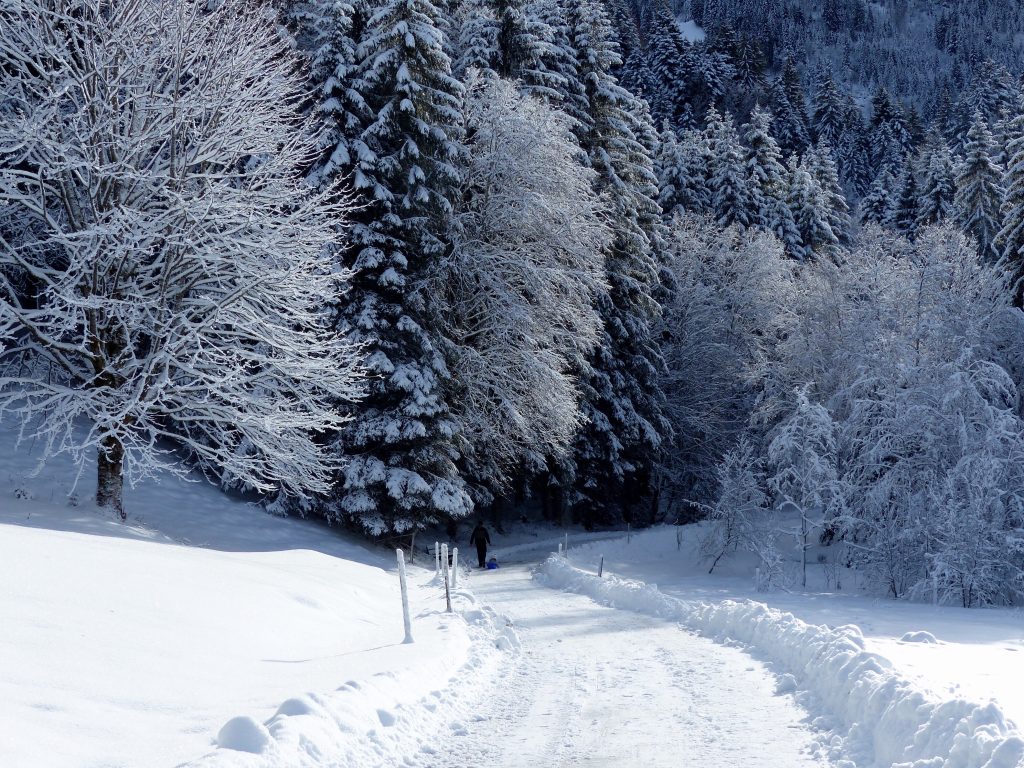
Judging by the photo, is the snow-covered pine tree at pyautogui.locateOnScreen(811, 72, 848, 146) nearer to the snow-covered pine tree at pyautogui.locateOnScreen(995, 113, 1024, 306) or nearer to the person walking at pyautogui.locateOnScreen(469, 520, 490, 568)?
the snow-covered pine tree at pyautogui.locateOnScreen(995, 113, 1024, 306)

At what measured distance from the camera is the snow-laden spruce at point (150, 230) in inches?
555

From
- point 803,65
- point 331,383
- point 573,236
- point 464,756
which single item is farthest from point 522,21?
point 803,65

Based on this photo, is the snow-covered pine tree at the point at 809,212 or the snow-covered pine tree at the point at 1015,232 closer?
the snow-covered pine tree at the point at 1015,232

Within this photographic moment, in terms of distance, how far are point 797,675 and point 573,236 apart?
711 inches

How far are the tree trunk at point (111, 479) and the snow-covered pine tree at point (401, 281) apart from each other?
6.09m

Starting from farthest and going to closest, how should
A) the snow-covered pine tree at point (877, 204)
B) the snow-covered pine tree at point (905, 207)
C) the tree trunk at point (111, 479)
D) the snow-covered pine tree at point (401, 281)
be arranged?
1. the snow-covered pine tree at point (877, 204)
2. the snow-covered pine tree at point (905, 207)
3. the snow-covered pine tree at point (401, 281)
4. the tree trunk at point (111, 479)

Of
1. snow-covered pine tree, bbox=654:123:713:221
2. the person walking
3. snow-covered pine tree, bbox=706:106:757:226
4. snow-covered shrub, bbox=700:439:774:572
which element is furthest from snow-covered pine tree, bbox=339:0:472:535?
snow-covered pine tree, bbox=706:106:757:226

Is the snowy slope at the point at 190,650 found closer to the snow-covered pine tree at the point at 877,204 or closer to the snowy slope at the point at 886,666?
the snowy slope at the point at 886,666

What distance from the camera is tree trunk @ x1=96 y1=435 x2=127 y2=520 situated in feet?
50.4

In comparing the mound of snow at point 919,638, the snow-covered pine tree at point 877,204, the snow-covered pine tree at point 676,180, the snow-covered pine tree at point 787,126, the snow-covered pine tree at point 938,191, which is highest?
the snow-covered pine tree at point 787,126

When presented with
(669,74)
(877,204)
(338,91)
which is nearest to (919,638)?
(338,91)

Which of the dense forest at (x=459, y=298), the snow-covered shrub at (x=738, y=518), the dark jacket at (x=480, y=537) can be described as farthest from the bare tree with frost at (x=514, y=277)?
the snow-covered shrub at (x=738, y=518)

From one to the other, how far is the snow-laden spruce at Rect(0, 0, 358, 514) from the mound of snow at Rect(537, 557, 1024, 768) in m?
8.59

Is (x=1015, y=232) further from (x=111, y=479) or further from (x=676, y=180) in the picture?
(x=111, y=479)
